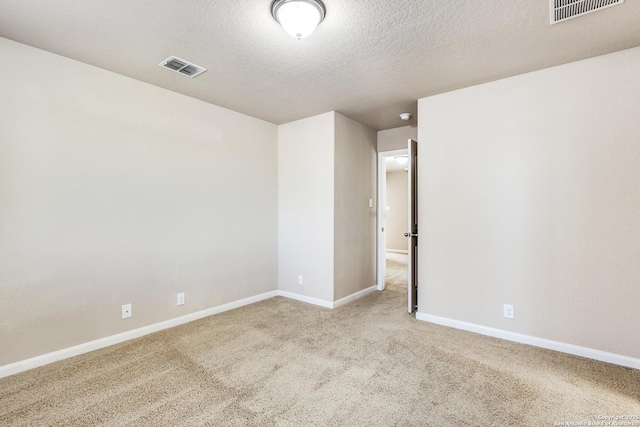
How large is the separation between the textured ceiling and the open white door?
0.80 metres

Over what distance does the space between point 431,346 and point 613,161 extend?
2.17 metres

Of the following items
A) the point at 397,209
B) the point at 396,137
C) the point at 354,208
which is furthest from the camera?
the point at 397,209

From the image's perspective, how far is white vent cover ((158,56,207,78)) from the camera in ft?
8.39

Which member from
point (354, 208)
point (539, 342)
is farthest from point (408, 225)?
point (539, 342)

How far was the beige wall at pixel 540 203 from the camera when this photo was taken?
241 centimetres

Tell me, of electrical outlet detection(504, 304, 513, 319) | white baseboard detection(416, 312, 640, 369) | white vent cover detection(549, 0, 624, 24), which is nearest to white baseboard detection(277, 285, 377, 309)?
white baseboard detection(416, 312, 640, 369)

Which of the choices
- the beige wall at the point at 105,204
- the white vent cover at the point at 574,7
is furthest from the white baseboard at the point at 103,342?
the white vent cover at the point at 574,7

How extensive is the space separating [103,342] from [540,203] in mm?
4194

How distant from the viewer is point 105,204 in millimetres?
2742

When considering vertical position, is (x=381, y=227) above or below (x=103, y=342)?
above

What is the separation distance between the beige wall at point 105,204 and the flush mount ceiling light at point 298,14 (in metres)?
1.89

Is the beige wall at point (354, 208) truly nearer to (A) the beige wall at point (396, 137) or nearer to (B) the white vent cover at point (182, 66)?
(A) the beige wall at point (396, 137)

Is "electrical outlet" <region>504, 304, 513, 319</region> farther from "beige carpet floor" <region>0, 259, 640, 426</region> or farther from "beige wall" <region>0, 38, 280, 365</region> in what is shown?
"beige wall" <region>0, 38, 280, 365</region>

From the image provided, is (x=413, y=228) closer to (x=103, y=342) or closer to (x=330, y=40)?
(x=330, y=40)
